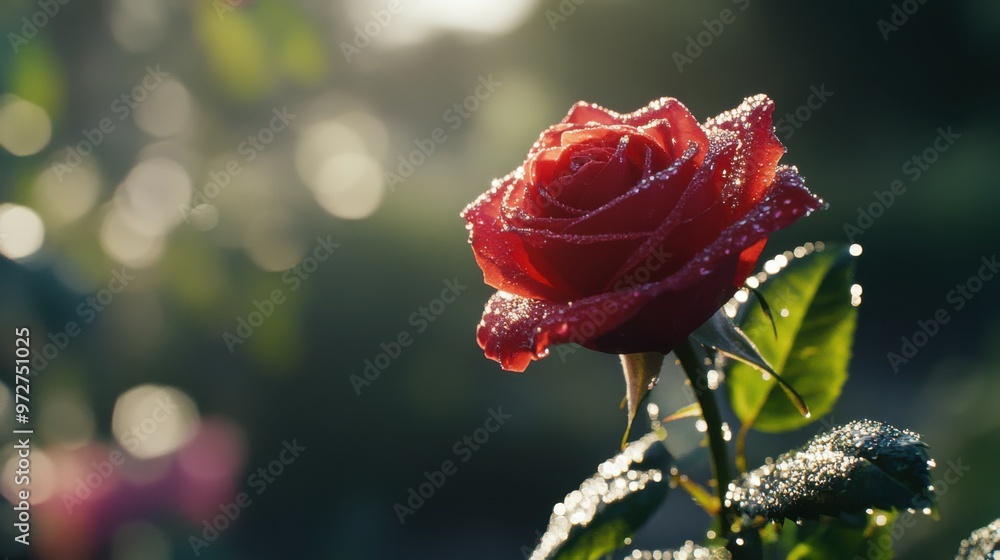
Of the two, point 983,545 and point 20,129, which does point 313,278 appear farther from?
point 983,545

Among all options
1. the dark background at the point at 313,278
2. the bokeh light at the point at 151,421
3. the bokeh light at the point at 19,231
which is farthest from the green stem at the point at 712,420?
the bokeh light at the point at 19,231

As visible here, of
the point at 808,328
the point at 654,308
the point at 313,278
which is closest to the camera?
the point at 654,308

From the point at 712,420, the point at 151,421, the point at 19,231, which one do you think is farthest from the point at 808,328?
the point at 19,231

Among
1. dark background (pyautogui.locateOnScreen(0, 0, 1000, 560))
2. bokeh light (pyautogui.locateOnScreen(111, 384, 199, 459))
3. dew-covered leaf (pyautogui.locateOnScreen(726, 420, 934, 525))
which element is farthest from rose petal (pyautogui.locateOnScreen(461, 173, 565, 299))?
bokeh light (pyautogui.locateOnScreen(111, 384, 199, 459))

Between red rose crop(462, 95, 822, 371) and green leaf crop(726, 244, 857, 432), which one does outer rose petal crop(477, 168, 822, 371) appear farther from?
green leaf crop(726, 244, 857, 432)

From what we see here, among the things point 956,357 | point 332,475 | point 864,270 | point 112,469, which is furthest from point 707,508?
point 864,270

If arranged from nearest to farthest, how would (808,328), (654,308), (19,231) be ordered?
(654,308)
(808,328)
(19,231)

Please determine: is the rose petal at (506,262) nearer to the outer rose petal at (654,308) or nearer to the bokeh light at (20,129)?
the outer rose petal at (654,308)
